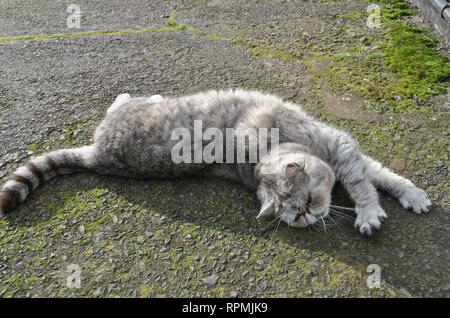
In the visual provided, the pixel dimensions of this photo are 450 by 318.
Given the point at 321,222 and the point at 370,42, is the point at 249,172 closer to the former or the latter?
the point at 321,222

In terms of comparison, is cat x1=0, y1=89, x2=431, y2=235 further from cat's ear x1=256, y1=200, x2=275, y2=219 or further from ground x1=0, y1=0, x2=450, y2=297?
ground x1=0, y1=0, x2=450, y2=297

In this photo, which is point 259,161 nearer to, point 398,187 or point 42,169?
point 398,187

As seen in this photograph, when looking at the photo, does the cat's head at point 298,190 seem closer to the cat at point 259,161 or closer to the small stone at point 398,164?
the cat at point 259,161

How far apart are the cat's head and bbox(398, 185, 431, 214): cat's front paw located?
0.53 metres

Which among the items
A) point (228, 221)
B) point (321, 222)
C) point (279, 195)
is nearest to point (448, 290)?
point (321, 222)

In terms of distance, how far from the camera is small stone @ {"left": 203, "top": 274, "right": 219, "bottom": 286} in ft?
8.36

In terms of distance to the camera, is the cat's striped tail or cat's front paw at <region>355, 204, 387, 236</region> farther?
the cat's striped tail

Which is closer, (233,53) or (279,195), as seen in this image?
(279,195)

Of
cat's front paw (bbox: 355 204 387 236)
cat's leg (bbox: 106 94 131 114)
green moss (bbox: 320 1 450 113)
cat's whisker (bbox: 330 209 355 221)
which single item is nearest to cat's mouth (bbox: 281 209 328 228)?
cat's whisker (bbox: 330 209 355 221)

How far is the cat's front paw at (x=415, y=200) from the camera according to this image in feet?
8.95

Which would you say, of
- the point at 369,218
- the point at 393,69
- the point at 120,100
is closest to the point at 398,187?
the point at 369,218

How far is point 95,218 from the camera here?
3.09 m

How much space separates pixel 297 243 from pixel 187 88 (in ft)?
7.67

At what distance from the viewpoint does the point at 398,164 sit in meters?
3.14
